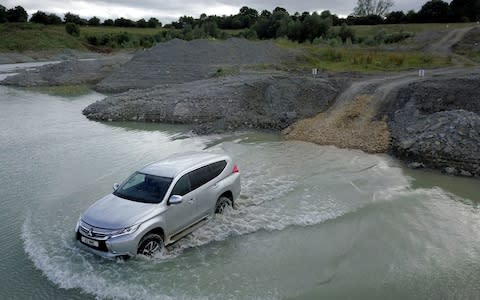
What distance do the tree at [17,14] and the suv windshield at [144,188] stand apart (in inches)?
4250

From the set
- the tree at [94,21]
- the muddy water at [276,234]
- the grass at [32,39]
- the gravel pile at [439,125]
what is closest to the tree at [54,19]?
the tree at [94,21]

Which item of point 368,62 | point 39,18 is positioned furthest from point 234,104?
point 39,18

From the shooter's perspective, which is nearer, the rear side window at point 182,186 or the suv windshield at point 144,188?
the suv windshield at point 144,188

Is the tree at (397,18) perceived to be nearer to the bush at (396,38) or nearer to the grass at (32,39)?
the bush at (396,38)

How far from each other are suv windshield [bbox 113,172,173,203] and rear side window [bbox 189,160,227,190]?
69 centimetres

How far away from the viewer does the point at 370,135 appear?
19.5m

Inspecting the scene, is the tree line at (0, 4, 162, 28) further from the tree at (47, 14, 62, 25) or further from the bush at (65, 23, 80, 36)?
the bush at (65, 23, 80, 36)

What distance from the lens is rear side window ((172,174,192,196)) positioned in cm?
963

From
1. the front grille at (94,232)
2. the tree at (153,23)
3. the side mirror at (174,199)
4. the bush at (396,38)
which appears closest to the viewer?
the front grille at (94,232)

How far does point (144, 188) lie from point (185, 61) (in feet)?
107

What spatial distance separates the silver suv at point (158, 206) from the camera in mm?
8594

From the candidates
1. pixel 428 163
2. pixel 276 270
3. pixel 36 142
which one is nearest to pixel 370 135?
pixel 428 163

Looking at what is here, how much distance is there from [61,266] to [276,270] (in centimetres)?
480

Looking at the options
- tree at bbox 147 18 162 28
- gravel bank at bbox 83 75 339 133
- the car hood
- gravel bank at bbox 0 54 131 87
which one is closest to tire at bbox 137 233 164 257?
the car hood
